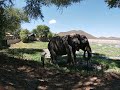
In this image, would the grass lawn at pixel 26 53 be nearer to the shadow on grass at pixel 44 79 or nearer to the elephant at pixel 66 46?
the elephant at pixel 66 46

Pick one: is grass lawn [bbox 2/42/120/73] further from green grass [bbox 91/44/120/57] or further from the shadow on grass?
the shadow on grass

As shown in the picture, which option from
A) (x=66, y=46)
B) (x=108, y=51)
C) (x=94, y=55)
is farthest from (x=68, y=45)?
(x=108, y=51)

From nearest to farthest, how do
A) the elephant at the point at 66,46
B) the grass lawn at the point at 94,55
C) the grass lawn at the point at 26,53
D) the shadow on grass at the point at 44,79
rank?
the shadow on grass at the point at 44,79
the elephant at the point at 66,46
the grass lawn at the point at 94,55
the grass lawn at the point at 26,53

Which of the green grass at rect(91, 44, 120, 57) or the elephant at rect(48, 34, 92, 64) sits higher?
the elephant at rect(48, 34, 92, 64)

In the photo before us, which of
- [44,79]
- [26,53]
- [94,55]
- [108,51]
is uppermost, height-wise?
[44,79]

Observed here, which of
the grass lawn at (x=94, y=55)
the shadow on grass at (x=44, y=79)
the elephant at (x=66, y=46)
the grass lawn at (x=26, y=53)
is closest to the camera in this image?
the shadow on grass at (x=44, y=79)

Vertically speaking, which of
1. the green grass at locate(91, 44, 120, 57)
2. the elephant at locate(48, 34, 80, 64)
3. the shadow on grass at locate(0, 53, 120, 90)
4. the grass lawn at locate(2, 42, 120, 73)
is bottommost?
the green grass at locate(91, 44, 120, 57)

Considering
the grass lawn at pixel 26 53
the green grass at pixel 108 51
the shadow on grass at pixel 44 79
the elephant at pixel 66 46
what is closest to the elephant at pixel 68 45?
the elephant at pixel 66 46

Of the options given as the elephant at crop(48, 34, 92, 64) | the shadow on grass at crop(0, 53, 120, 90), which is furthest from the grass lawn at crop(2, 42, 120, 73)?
the shadow on grass at crop(0, 53, 120, 90)

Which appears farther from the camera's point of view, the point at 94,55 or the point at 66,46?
the point at 94,55

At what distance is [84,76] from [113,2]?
16840mm

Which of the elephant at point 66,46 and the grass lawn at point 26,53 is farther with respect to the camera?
the grass lawn at point 26,53

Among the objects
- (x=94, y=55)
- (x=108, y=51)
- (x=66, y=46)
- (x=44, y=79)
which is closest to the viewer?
(x=44, y=79)

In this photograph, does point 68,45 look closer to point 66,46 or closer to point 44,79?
point 66,46
